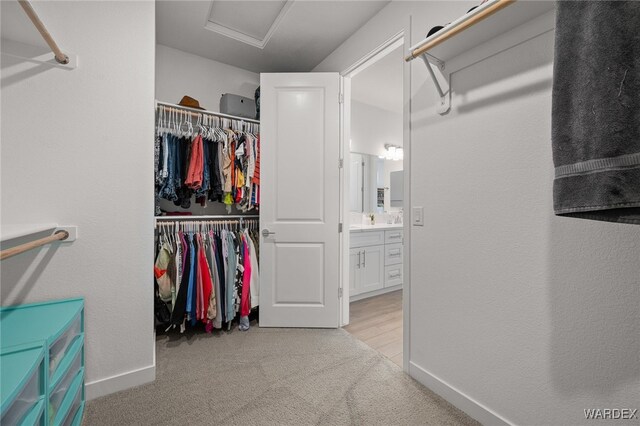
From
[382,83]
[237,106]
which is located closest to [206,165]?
[237,106]

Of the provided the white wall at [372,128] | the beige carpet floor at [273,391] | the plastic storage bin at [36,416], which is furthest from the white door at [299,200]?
the plastic storage bin at [36,416]

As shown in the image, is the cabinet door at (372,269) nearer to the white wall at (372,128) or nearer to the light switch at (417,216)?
the white wall at (372,128)

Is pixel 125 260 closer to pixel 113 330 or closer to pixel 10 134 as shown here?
pixel 113 330

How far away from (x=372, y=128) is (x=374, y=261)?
1882 millimetres

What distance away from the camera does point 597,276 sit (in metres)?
0.99

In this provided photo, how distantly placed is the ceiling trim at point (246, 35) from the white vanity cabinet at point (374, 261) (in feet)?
6.54

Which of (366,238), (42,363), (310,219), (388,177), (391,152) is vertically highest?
(391,152)

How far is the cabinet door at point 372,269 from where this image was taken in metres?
3.21

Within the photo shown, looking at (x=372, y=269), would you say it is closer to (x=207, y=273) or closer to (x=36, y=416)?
(x=207, y=273)

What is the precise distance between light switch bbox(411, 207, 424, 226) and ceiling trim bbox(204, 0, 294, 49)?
1.67 meters

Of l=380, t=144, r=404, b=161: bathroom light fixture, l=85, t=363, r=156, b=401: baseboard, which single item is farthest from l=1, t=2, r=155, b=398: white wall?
l=380, t=144, r=404, b=161: bathroom light fixture

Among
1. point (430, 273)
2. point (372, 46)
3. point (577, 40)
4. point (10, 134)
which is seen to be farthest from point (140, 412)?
point (372, 46)

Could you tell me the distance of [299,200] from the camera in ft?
7.97

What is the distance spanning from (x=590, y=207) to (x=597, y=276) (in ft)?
1.80
